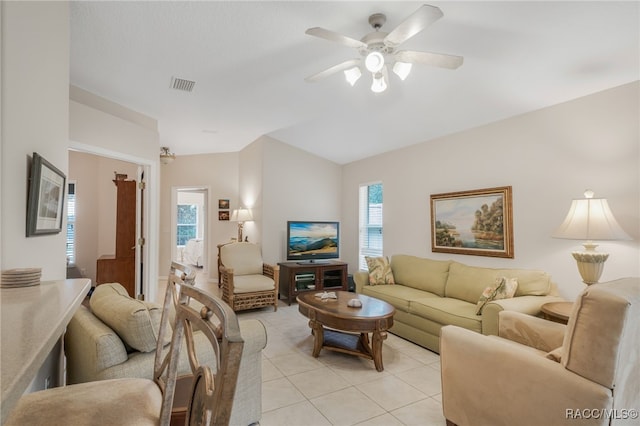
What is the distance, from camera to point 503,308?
8.55 ft

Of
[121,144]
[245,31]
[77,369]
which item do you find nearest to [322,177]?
[121,144]

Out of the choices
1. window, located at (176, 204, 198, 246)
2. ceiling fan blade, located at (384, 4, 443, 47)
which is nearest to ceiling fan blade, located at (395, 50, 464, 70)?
ceiling fan blade, located at (384, 4, 443, 47)

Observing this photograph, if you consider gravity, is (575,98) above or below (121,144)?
above

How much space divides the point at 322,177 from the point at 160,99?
3073 millimetres

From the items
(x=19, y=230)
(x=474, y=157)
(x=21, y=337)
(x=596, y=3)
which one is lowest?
(x=21, y=337)

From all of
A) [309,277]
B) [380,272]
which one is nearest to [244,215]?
[309,277]

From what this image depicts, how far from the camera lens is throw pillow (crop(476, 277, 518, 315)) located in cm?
288

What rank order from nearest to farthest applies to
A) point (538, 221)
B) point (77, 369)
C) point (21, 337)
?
point (21, 337), point (77, 369), point (538, 221)

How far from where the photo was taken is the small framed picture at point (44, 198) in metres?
1.42

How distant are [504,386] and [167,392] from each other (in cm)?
169

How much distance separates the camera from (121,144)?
3695mm

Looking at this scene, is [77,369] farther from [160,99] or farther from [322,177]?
[322,177]

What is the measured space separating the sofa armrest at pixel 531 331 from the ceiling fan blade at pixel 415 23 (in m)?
2.11

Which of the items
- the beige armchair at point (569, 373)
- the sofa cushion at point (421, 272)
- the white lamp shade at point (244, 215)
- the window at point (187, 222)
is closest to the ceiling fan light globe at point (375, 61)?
the beige armchair at point (569, 373)
